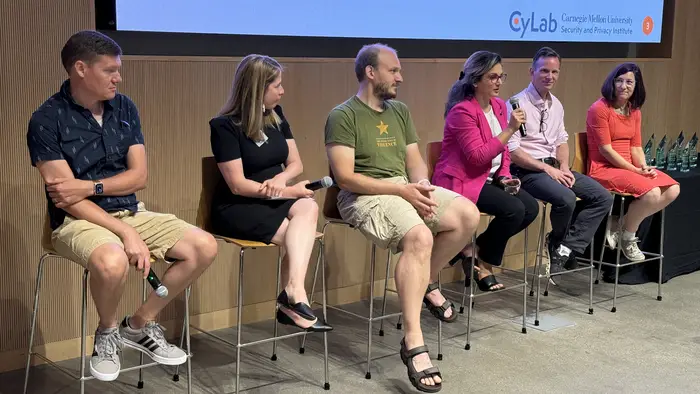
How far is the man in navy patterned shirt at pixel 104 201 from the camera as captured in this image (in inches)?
116

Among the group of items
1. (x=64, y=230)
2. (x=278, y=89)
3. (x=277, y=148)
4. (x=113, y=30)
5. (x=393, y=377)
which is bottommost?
(x=393, y=377)

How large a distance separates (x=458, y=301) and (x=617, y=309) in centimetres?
86

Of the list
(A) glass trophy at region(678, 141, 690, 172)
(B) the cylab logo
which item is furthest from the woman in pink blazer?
(A) glass trophy at region(678, 141, 690, 172)

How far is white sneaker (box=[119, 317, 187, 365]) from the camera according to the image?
3.11 meters

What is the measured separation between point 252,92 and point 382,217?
0.74 metres

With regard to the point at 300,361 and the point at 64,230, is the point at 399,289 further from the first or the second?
the point at 64,230

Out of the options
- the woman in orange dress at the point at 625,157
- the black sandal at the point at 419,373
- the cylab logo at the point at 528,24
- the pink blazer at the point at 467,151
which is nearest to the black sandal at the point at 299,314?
the black sandal at the point at 419,373

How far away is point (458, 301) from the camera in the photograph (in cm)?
482

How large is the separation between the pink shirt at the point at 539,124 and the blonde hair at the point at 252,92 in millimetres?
1703

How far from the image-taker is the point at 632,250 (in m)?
4.98

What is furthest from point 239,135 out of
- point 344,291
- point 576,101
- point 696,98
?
point 696,98

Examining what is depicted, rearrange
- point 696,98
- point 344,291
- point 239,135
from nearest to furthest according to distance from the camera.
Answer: point 239,135
point 344,291
point 696,98

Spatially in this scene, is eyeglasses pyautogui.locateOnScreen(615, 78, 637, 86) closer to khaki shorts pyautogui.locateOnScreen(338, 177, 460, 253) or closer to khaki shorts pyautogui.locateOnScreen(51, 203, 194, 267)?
khaki shorts pyautogui.locateOnScreen(338, 177, 460, 253)

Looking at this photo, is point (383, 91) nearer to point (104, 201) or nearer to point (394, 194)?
point (394, 194)
